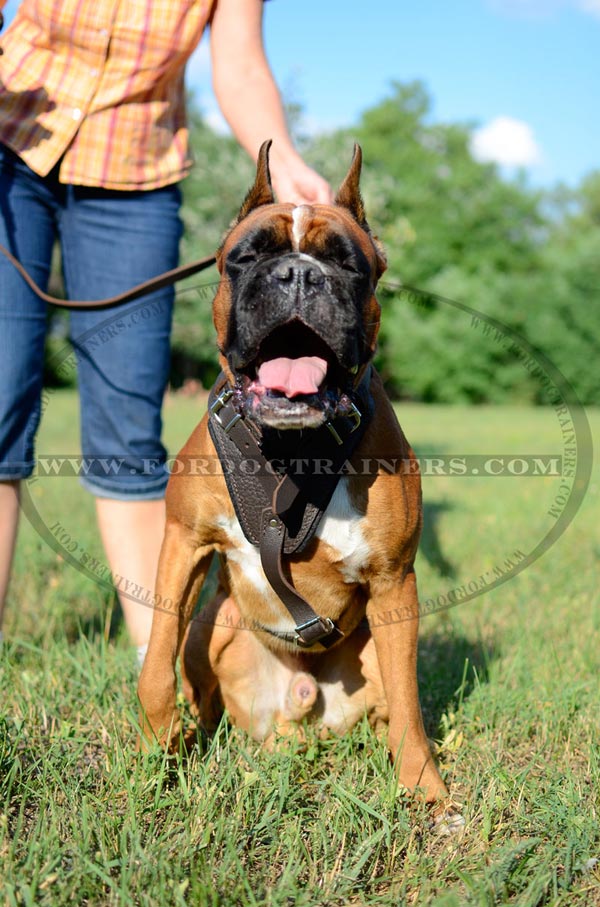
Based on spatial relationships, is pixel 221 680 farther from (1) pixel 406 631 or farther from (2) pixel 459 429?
(2) pixel 459 429

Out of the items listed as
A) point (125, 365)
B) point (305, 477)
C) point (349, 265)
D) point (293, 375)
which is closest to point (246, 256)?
point (349, 265)

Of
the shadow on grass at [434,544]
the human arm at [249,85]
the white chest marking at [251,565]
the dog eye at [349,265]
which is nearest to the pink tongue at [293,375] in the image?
the dog eye at [349,265]

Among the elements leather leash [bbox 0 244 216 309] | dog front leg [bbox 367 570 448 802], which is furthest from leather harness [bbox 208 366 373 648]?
leather leash [bbox 0 244 216 309]

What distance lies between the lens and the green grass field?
6.15 feet

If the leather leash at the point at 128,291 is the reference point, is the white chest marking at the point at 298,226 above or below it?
above

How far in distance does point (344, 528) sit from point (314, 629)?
1.06ft

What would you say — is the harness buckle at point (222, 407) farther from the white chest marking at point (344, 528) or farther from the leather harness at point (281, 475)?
the white chest marking at point (344, 528)

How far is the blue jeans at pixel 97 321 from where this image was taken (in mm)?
2881

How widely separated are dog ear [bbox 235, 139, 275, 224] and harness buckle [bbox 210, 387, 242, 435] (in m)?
0.55

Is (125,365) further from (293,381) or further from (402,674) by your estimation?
(402,674)

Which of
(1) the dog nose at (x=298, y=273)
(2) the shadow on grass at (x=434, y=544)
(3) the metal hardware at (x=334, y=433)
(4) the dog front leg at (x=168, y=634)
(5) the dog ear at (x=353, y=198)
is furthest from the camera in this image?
(2) the shadow on grass at (x=434, y=544)

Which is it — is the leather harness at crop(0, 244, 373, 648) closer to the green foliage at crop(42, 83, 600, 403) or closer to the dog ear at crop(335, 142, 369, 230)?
the dog ear at crop(335, 142, 369, 230)

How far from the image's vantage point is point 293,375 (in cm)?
225

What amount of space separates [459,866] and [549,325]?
23379mm
